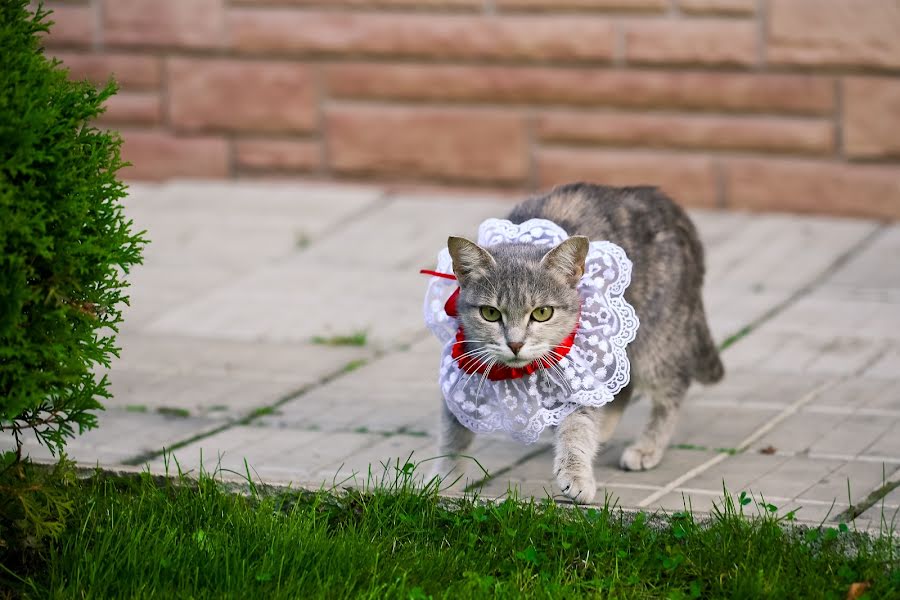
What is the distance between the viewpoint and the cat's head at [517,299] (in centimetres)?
475

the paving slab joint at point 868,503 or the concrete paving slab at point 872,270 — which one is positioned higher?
the concrete paving slab at point 872,270

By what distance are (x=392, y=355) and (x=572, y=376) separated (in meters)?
2.20

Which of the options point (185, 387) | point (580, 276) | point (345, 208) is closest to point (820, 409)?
point (580, 276)

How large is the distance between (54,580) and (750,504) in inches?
90.0

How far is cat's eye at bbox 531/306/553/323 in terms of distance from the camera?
479 centimetres

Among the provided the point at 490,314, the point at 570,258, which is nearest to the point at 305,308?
the point at 490,314

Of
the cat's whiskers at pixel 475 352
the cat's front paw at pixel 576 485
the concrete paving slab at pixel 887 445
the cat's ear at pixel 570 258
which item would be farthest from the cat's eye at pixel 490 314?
the concrete paving slab at pixel 887 445

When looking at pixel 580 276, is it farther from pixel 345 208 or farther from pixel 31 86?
pixel 345 208

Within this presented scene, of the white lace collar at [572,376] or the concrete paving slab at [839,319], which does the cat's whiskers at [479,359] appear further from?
the concrete paving slab at [839,319]

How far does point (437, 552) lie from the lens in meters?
4.37

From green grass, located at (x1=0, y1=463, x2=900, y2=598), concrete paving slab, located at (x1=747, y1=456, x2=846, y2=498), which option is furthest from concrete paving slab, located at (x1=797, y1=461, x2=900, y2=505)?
green grass, located at (x1=0, y1=463, x2=900, y2=598)

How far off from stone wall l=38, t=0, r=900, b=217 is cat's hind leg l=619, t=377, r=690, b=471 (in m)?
3.87

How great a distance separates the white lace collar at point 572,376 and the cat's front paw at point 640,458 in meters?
0.48

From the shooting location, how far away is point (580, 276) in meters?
4.86
